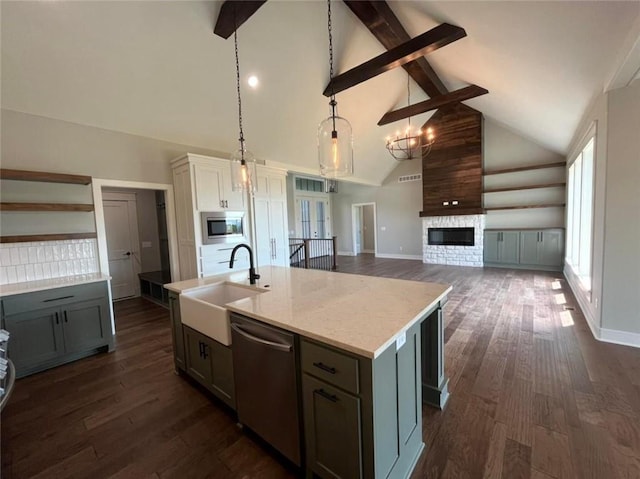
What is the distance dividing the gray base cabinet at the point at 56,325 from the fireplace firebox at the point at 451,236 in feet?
25.8

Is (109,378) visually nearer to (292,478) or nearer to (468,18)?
Answer: (292,478)

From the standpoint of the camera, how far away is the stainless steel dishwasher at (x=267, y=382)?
1457 millimetres

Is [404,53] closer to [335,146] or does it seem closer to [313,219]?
[335,146]

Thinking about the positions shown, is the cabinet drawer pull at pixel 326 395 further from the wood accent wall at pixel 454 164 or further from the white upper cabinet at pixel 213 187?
the wood accent wall at pixel 454 164

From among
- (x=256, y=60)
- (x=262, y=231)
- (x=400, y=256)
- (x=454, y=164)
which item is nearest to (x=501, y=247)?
(x=454, y=164)

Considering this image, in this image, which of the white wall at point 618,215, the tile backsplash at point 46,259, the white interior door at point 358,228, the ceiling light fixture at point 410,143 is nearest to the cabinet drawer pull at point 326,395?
the white wall at point 618,215

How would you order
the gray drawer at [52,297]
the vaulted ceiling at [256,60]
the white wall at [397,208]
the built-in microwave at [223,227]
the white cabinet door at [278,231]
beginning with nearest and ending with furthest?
the vaulted ceiling at [256,60], the gray drawer at [52,297], the built-in microwave at [223,227], the white cabinet door at [278,231], the white wall at [397,208]

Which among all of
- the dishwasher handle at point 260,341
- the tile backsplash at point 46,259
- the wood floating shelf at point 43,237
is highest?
the wood floating shelf at point 43,237

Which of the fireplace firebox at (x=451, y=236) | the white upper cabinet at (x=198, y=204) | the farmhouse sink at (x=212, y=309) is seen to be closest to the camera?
the farmhouse sink at (x=212, y=309)

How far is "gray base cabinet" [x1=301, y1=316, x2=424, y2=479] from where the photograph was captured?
3.84ft

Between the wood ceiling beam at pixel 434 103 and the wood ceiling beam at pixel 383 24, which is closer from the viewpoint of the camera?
the wood ceiling beam at pixel 383 24

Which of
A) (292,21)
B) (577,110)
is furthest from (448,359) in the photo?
(292,21)

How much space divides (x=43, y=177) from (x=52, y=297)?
4.57 ft

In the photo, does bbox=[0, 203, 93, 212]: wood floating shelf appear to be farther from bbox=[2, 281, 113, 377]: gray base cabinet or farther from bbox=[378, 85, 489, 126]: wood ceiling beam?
bbox=[378, 85, 489, 126]: wood ceiling beam
